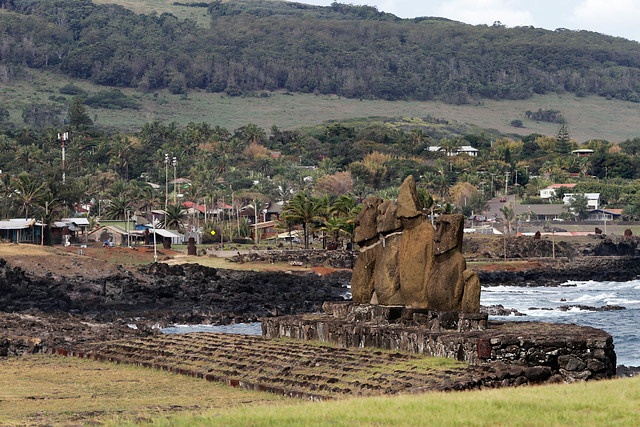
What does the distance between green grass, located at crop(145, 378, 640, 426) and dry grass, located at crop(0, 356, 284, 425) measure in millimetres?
1807

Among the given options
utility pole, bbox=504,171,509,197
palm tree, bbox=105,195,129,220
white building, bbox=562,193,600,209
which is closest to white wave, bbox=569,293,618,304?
palm tree, bbox=105,195,129,220

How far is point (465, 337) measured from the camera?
23.8 m

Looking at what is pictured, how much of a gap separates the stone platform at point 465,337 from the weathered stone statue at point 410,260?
671 mm

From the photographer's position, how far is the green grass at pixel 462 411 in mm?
15398

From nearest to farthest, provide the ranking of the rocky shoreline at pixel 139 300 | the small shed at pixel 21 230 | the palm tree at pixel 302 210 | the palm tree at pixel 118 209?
1. the rocky shoreline at pixel 139 300
2. the small shed at pixel 21 230
3. the palm tree at pixel 302 210
4. the palm tree at pixel 118 209

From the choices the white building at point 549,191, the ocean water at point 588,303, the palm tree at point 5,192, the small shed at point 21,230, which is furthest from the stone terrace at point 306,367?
the white building at point 549,191

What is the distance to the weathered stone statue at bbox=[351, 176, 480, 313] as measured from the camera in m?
27.2

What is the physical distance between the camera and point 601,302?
66.9 m

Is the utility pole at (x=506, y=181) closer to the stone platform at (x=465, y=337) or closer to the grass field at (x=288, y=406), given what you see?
the stone platform at (x=465, y=337)

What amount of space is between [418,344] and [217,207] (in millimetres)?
121040

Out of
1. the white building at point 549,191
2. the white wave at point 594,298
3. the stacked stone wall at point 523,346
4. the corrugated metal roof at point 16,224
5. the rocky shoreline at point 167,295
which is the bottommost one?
the white building at point 549,191

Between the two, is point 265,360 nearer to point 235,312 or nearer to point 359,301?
point 359,301

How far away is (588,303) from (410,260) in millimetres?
40743

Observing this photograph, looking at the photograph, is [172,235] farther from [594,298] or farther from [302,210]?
[594,298]
